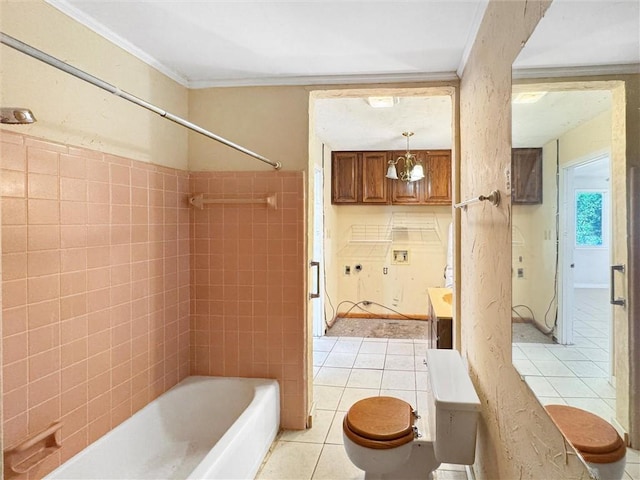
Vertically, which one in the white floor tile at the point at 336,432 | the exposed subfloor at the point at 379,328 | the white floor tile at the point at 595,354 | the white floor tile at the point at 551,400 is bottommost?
the white floor tile at the point at 336,432

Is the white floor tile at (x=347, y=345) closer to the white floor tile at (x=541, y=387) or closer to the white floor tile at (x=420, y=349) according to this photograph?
the white floor tile at (x=420, y=349)

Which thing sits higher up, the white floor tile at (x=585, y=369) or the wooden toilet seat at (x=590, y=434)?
the white floor tile at (x=585, y=369)

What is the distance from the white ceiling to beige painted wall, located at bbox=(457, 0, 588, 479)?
15 cm

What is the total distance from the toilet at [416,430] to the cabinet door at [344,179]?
3.17 metres

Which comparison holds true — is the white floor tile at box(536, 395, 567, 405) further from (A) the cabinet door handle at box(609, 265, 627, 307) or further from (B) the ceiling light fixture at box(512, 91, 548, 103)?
(B) the ceiling light fixture at box(512, 91, 548, 103)

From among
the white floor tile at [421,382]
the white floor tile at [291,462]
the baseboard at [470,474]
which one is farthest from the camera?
the white floor tile at [421,382]

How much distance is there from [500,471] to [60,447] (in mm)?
1697

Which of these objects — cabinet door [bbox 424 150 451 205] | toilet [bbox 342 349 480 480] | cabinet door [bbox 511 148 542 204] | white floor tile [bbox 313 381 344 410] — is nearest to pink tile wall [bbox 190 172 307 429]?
white floor tile [bbox 313 381 344 410]

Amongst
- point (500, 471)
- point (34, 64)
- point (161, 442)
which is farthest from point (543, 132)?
point (161, 442)

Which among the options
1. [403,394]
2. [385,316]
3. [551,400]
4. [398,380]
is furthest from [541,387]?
[385,316]

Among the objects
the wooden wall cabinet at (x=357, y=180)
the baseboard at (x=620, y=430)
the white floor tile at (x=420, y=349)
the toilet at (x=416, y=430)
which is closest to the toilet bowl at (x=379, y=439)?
the toilet at (x=416, y=430)

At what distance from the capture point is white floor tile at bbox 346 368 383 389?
309cm

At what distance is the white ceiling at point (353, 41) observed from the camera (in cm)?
71

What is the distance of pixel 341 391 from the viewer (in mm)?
2988
